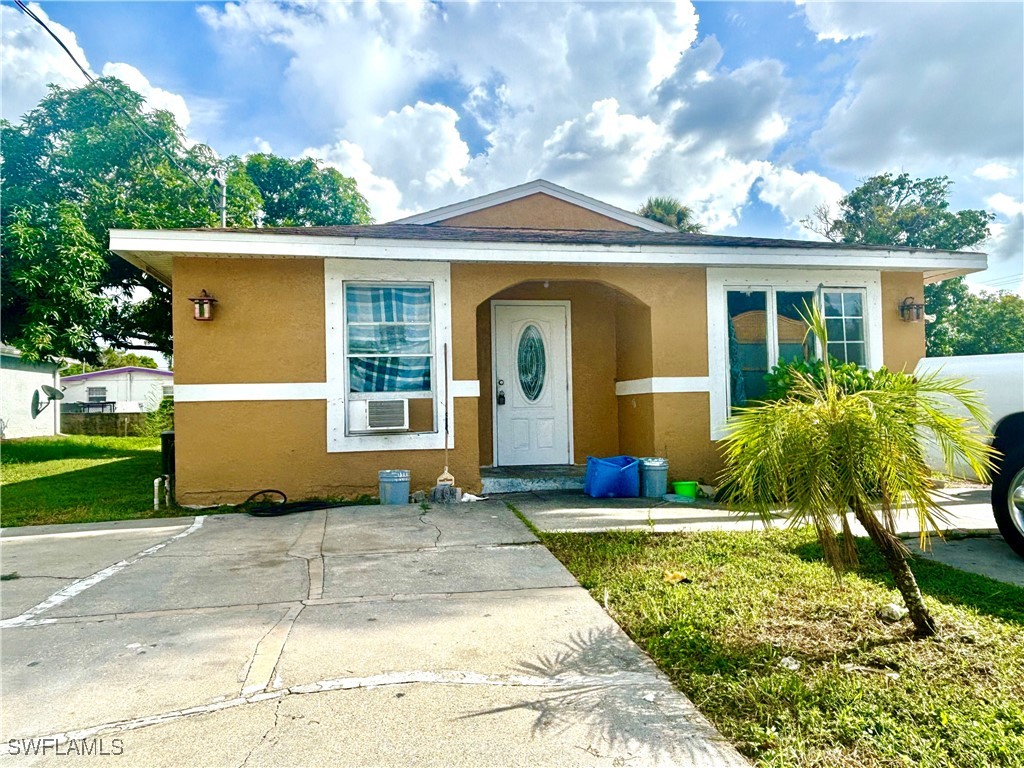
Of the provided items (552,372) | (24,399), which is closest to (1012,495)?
(552,372)

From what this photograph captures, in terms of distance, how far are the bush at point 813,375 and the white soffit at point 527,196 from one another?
204 inches

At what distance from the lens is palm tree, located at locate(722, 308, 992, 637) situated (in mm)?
2652

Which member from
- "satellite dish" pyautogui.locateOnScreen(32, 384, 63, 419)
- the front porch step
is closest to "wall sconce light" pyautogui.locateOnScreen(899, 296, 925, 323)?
the front porch step

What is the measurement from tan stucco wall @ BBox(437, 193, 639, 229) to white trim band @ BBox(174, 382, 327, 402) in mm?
5402

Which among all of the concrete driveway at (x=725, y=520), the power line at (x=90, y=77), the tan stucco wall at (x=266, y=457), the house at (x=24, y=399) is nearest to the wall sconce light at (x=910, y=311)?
the concrete driveway at (x=725, y=520)

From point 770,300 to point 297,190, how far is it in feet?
78.0

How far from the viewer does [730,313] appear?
7.78 m

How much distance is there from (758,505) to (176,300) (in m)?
6.34

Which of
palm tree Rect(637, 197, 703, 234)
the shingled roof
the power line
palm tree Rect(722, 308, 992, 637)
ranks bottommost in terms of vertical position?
palm tree Rect(722, 308, 992, 637)

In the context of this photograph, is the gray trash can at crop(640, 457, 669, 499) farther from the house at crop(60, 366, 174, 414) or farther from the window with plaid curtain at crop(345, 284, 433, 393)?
the house at crop(60, 366, 174, 414)

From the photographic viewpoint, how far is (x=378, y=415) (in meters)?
7.06

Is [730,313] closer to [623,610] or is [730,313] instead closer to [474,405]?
[474,405]

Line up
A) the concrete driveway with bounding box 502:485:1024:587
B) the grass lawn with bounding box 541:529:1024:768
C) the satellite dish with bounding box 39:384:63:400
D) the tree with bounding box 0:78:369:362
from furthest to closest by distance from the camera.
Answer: the satellite dish with bounding box 39:384:63:400, the tree with bounding box 0:78:369:362, the concrete driveway with bounding box 502:485:1024:587, the grass lawn with bounding box 541:529:1024:768

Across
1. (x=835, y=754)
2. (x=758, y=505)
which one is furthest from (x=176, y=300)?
(x=835, y=754)
